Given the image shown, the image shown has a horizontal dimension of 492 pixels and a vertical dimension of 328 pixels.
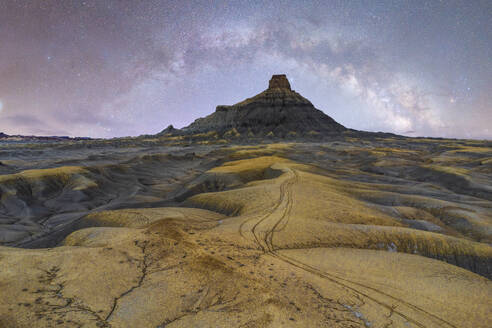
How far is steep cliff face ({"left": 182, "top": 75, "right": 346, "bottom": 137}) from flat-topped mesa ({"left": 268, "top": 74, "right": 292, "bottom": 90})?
6.54 m

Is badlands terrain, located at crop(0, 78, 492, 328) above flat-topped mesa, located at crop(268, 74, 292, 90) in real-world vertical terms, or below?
below

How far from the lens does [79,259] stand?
383 cm

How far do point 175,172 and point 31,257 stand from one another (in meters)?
17.9

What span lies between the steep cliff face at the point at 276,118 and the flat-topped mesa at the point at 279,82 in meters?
6.54

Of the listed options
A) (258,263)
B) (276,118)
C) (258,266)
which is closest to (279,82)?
(276,118)

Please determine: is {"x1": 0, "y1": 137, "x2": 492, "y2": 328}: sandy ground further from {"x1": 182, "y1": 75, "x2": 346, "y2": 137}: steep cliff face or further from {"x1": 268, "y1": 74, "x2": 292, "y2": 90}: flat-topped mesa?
{"x1": 268, "y1": 74, "x2": 292, "y2": 90}: flat-topped mesa

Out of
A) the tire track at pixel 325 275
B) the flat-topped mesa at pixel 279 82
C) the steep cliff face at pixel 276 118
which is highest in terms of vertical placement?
the flat-topped mesa at pixel 279 82

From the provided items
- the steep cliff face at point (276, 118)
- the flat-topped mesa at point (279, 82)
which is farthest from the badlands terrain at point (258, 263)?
the flat-topped mesa at point (279, 82)

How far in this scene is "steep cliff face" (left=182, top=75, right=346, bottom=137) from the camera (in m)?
95.1

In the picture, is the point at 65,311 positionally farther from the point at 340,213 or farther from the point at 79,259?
the point at 340,213

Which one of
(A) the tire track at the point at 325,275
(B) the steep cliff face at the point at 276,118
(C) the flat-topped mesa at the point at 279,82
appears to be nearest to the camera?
(A) the tire track at the point at 325,275

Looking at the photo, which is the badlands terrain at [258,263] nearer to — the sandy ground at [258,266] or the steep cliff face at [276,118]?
the sandy ground at [258,266]

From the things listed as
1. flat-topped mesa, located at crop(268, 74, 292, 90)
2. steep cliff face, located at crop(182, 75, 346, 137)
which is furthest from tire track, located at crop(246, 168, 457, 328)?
flat-topped mesa, located at crop(268, 74, 292, 90)

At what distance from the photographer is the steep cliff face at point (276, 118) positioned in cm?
9512
